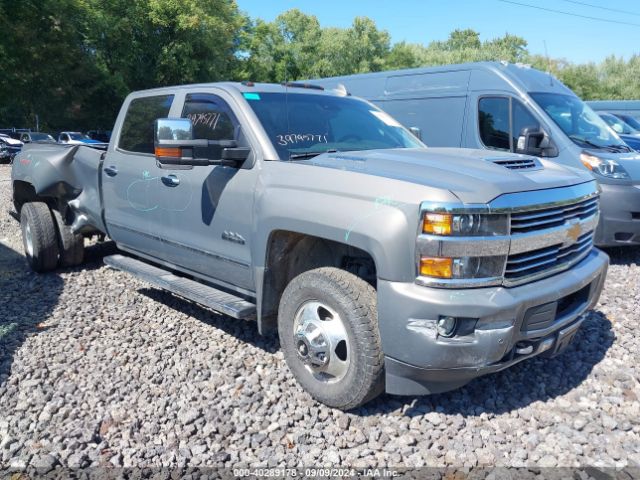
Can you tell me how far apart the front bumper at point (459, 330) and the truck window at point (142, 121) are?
9.35 ft

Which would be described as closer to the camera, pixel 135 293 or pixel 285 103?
pixel 285 103

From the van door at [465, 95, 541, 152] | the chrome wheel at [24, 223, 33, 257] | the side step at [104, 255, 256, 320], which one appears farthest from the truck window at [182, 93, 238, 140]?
the van door at [465, 95, 541, 152]

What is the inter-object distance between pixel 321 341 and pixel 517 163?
1.63 m

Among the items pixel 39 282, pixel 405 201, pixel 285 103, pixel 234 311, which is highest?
pixel 285 103

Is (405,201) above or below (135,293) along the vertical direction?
above

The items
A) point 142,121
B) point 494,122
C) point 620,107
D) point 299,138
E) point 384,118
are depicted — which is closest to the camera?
point 299,138

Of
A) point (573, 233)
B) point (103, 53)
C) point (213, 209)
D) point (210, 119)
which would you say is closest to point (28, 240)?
point (210, 119)

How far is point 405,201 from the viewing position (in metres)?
2.78

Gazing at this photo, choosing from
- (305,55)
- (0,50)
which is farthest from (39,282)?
(305,55)

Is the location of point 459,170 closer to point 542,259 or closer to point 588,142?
point 542,259

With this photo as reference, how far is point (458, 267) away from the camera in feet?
8.94

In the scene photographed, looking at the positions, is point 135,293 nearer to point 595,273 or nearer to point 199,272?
point 199,272

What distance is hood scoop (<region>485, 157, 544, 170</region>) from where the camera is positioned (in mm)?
3367

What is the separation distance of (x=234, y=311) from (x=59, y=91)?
29.7 m
